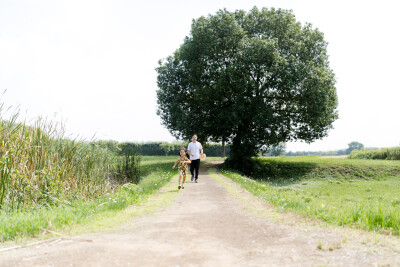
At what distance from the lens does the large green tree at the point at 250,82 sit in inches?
993

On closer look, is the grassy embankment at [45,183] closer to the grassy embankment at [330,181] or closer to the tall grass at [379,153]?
the grassy embankment at [330,181]

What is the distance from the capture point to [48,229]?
596 cm

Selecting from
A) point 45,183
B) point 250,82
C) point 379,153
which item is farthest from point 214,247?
point 379,153

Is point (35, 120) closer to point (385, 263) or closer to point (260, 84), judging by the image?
point (385, 263)

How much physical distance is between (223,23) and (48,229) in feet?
77.8

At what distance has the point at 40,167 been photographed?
9961mm

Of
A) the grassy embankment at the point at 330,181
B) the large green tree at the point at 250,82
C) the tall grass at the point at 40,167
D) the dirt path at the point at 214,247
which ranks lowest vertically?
the grassy embankment at the point at 330,181

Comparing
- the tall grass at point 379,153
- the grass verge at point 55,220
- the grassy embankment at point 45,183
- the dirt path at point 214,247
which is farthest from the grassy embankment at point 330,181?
the tall grass at point 379,153

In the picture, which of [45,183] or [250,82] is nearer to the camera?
[45,183]

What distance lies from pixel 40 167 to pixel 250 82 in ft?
59.7

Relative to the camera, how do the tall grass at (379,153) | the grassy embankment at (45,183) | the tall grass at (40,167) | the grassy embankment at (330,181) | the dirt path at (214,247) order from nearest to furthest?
the dirt path at (214,247), the grassy embankment at (45,183), the tall grass at (40,167), the grassy embankment at (330,181), the tall grass at (379,153)

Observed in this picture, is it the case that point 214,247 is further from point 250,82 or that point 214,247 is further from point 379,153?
point 379,153

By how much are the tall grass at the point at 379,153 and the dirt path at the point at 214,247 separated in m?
34.1

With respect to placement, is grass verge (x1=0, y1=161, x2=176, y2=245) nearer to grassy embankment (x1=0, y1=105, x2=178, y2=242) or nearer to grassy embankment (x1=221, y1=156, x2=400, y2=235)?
grassy embankment (x1=0, y1=105, x2=178, y2=242)
